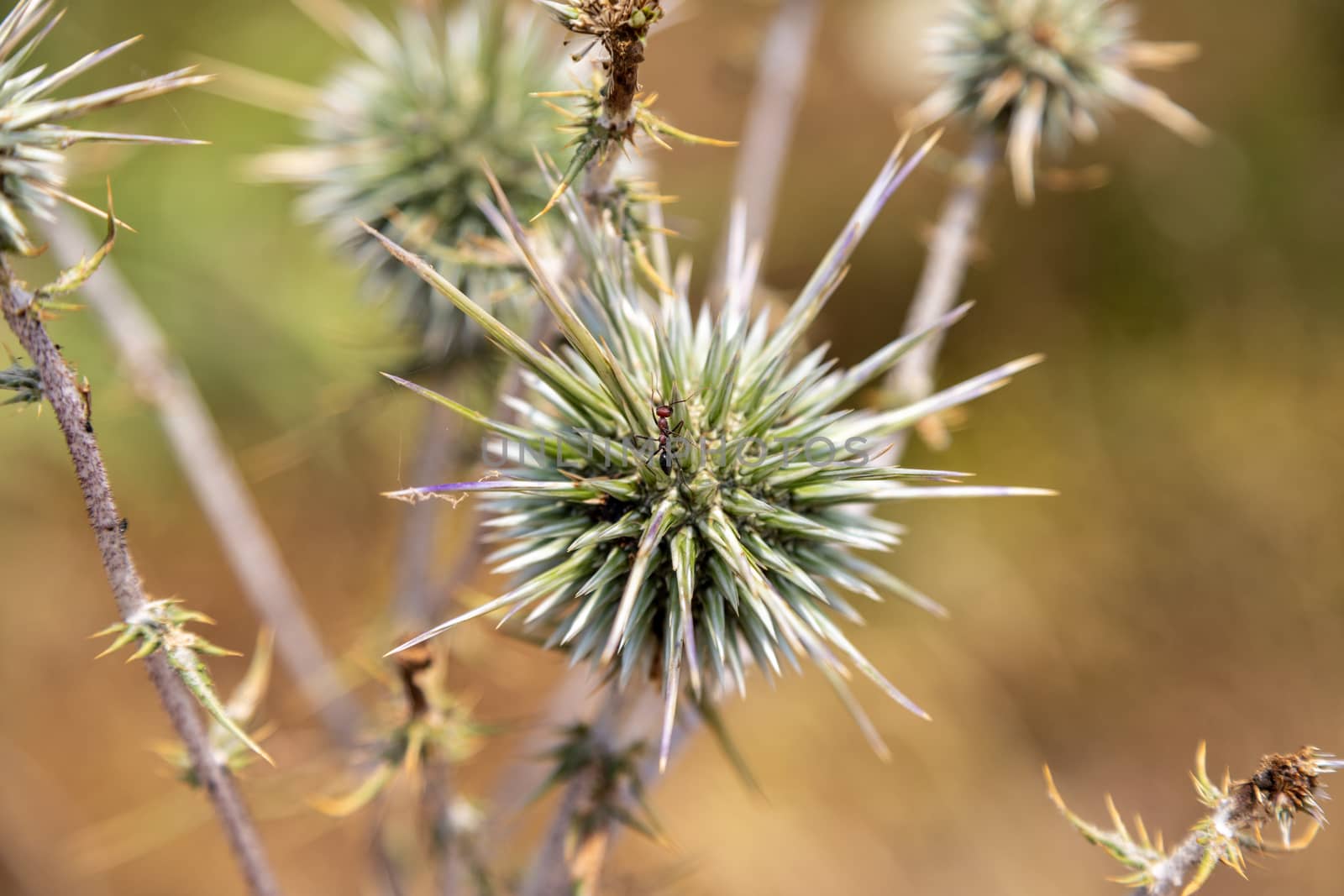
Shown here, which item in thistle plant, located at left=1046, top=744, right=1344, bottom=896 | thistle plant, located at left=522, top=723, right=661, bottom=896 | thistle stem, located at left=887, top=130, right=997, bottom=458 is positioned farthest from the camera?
thistle stem, located at left=887, top=130, right=997, bottom=458

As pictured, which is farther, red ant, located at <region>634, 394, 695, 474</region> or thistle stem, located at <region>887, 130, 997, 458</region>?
thistle stem, located at <region>887, 130, 997, 458</region>

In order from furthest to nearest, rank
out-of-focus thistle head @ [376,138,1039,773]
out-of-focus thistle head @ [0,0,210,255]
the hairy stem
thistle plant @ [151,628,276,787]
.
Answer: the hairy stem → thistle plant @ [151,628,276,787] → out-of-focus thistle head @ [376,138,1039,773] → out-of-focus thistle head @ [0,0,210,255]

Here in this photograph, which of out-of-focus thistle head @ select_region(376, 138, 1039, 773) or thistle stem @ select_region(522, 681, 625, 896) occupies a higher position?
out-of-focus thistle head @ select_region(376, 138, 1039, 773)

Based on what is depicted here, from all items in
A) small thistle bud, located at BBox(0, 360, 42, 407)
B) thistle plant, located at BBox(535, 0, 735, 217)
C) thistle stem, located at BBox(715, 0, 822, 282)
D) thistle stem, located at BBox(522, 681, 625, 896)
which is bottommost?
thistle stem, located at BBox(522, 681, 625, 896)

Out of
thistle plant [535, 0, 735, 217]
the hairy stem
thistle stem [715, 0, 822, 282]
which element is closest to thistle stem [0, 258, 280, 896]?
thistle plant [535, 0, 735, 217]

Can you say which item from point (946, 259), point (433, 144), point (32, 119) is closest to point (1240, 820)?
point (946, 259)

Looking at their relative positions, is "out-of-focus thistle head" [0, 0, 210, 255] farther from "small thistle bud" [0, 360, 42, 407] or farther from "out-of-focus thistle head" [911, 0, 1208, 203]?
"out-of-focus thistle head" [911, 0, 1208, 203]

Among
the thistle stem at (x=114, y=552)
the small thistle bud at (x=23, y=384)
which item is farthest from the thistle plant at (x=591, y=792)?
the small thistle bud at (x=23, y=384)
